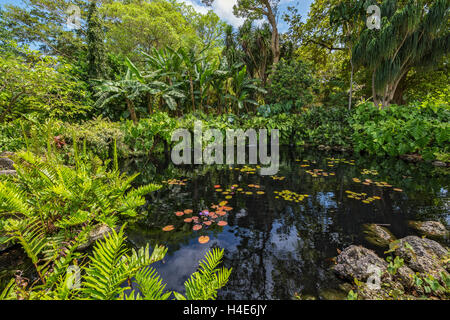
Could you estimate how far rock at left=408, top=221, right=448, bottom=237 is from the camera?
211 cm

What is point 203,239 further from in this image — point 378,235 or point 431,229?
point 431,229

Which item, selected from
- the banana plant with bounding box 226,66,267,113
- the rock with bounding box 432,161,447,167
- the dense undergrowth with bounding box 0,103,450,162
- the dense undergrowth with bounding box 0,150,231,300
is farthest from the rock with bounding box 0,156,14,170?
the rock with bounding box 432,161,447,167

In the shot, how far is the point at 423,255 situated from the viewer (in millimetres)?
1620

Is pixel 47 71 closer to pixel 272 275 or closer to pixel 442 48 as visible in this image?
pixel 272 275

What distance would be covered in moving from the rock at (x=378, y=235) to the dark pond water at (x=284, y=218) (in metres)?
0.07

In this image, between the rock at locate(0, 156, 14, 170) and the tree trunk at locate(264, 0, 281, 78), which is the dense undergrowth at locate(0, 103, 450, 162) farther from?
the tree trunk at locate(264, 0, 281, 78)

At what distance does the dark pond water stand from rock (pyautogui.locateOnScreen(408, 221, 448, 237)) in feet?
0.36

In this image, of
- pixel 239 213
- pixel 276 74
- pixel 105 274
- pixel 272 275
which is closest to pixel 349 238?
pixel 272 275

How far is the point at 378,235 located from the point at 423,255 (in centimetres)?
50

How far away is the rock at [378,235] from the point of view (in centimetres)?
200

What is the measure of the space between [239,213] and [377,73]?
10769 mm

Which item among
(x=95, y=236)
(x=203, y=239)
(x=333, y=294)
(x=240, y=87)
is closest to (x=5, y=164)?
(x=95, y=236)

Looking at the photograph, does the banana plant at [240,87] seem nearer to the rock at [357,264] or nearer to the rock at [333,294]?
the rock at [357,264]

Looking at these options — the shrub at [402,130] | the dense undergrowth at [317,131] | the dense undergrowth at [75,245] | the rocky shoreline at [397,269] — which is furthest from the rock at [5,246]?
the shrub at [402,130]
